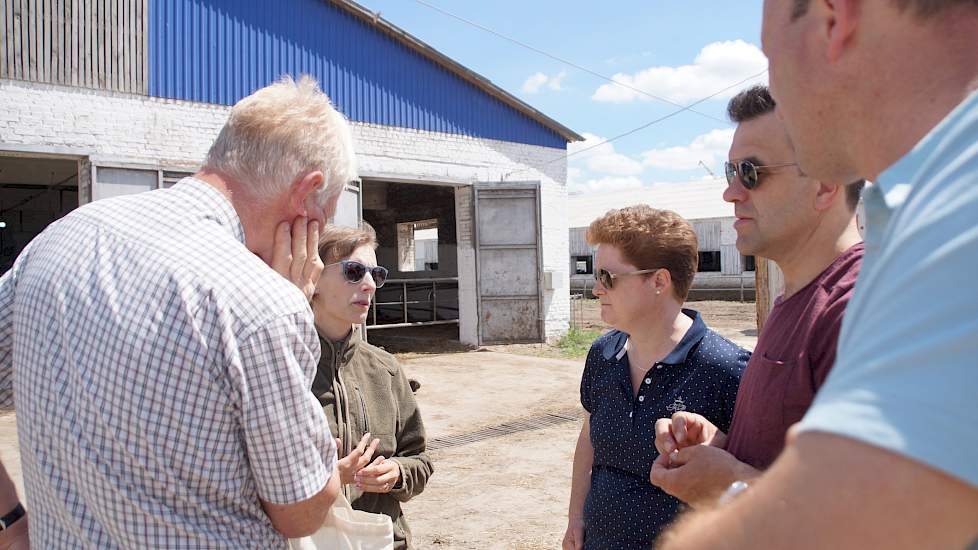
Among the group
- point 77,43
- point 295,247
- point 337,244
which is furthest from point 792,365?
point 77,43

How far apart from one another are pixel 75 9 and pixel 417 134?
543 cm

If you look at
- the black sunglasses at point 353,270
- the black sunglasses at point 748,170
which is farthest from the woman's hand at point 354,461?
the black sunglasses at point 748,170

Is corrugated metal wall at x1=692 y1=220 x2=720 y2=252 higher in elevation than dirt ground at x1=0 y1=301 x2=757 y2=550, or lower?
higher

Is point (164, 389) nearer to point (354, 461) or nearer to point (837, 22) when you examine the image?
point (354, 461)

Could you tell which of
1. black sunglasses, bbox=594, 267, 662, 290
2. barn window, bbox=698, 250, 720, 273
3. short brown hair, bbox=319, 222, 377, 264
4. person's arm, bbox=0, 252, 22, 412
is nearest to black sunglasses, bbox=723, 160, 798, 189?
black sunglasses, bbox=594, 267, 662, 290

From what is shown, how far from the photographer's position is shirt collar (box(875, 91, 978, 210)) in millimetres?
612

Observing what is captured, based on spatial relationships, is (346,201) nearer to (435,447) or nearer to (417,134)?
(417,134)

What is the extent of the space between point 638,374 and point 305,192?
1450mm

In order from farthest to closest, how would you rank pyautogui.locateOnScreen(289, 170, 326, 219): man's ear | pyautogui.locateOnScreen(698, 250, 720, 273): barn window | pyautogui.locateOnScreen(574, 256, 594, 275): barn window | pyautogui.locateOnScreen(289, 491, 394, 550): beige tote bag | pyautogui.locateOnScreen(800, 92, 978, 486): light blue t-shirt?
pyautogui.locateOnScreen(574, 256, 594, 275): barn window → pyautogui.locateOnScreen(698, 250, 720, 273): barn window → pyautogui.locateOnScreen(289, 491, 394, 550): beige tote bag → pyautogui.locateOnScreen(289, 170, 326, 219): man's ear → pyautogui.locateOnScreen(800, 92, 978, 486): light blue t-shirt

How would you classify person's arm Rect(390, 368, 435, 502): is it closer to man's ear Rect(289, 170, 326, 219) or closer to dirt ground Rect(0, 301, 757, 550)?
man's ear Rect(289, 170, 326, 219)

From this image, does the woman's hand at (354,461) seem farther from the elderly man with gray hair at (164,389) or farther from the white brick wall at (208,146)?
the white brick wall at (208,146)

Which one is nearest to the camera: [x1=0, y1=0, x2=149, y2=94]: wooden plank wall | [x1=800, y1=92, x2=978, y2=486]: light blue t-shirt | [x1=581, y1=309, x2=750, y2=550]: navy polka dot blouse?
[x1=800, y1=92, x2=978, y2=486]: light blue t-shirt

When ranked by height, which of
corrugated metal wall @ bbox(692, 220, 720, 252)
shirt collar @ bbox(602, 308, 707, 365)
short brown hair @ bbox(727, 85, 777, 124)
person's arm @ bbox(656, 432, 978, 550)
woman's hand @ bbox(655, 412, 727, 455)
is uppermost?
corrugated metal wall @ bbox(692, 220, 720, 252)

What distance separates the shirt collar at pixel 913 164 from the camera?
612mm
